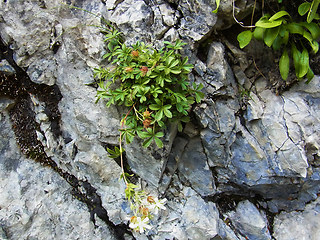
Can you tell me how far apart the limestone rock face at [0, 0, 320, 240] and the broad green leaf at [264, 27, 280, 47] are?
334mm

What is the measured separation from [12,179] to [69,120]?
0.89 metres

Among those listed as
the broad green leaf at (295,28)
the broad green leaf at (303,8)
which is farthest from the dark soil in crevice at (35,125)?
the broad green leaf at (303,8)

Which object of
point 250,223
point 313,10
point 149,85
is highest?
point 313,10

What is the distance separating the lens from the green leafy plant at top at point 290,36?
2213mm

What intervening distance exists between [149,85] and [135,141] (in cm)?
64

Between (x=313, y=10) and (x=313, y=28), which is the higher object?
(x=313, y=10)

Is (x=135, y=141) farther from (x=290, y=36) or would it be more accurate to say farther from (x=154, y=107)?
(x=290, y=36)

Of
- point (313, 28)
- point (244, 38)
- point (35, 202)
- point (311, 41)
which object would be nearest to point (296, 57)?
point (311, 41)

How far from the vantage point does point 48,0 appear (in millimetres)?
2479

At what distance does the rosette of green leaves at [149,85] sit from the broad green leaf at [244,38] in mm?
592

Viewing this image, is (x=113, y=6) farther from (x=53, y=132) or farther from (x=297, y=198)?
(x=297, y=198)

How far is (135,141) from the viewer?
245 cm

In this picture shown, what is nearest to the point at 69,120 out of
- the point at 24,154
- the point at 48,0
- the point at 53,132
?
the point at 53,132

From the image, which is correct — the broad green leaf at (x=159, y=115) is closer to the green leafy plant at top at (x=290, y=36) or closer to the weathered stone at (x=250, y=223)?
the green leafy plant at top at (x=290, y=36)
